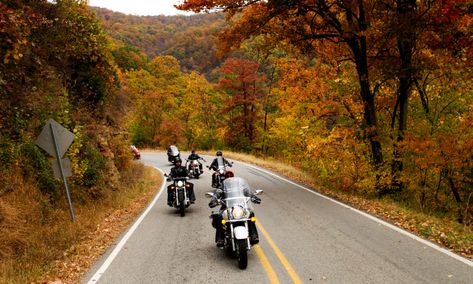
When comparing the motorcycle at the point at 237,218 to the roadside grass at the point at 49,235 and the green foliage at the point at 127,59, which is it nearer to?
the roadside grass at the point at 49,235

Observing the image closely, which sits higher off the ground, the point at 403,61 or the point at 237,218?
the point at 403,61

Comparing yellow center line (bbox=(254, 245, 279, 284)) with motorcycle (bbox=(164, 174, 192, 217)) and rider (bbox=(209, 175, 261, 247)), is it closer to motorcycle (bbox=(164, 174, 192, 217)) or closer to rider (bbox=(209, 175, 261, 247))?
rider (bbox=(209, 175, 261, 247))

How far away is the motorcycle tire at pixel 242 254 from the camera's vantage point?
7487mm

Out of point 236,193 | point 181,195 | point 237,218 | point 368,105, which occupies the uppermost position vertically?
point 368,105

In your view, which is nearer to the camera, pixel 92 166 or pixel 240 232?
pixel 240 232

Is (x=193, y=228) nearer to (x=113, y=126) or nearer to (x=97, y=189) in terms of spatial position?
(x=97, y=189)

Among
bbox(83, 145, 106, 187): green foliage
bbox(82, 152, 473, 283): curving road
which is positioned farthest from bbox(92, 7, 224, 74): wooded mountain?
bbox(82, 152, 473, 283): curving road

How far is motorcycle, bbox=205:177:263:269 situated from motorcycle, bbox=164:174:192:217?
4.35 meters

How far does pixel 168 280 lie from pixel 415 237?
553 centimetres

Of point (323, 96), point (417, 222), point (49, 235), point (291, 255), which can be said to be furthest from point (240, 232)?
point (323, 96)

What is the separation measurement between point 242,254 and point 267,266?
55cm

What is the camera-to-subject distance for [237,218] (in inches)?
311

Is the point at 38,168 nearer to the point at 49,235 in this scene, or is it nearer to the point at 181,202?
the point at 49,235

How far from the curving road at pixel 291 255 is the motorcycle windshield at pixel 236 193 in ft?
3.66
